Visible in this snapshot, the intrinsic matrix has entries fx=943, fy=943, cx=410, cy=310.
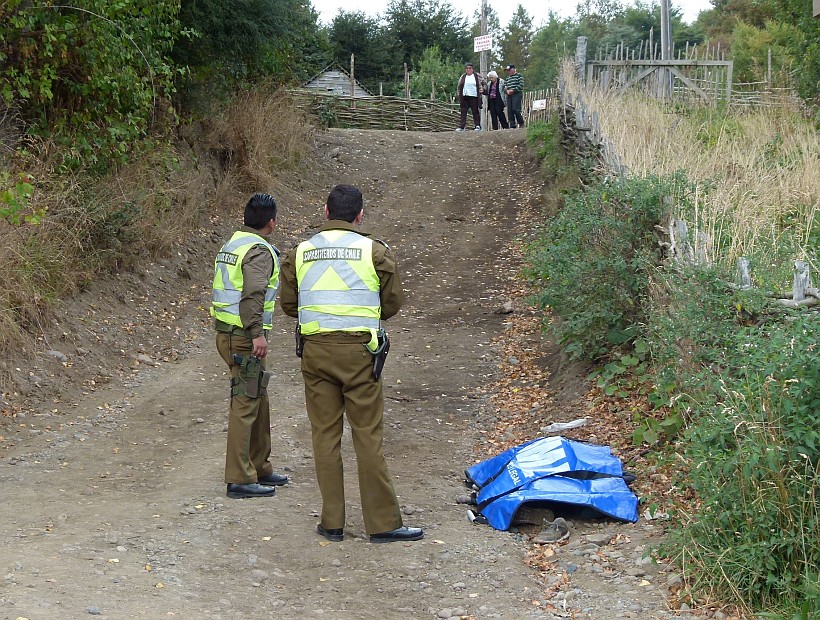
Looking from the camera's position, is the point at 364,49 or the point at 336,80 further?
the point at 364,49

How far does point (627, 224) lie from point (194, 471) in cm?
380

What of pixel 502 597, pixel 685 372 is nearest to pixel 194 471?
pixel 502 597

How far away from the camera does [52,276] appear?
9016 mm

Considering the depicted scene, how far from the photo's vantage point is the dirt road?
4.34 metres

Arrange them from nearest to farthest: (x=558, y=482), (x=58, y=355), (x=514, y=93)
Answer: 1. (x=558, y=482)
2. (x=58, y=355)
3. (x=514, y=93)

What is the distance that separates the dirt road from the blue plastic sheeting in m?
0.13

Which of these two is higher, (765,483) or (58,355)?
(765,483)

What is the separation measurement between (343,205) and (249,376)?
1.30m

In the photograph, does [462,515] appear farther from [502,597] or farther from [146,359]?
[146,359]

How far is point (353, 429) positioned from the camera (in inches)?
203

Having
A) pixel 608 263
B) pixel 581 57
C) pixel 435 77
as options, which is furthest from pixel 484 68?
pixel 608 263

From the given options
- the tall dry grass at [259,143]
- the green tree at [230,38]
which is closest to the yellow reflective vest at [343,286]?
the green tree at [230,38]

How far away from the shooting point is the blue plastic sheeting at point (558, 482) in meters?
5.26

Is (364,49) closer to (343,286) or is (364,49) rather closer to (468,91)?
(468,91)
